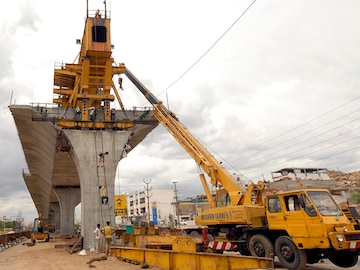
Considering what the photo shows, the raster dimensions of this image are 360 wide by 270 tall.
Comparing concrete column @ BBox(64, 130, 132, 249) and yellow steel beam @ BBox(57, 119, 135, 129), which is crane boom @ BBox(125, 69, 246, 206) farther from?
concrete column @ BBox(64, 130, 132, 249)

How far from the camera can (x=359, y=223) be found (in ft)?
35.6

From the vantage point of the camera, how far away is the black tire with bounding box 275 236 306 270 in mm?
10008

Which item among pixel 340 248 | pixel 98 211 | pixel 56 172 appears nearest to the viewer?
pixel 340 248

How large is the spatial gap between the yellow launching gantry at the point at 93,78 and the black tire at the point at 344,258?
16601 millimetres

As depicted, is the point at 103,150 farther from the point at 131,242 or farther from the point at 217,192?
the point at 217,192

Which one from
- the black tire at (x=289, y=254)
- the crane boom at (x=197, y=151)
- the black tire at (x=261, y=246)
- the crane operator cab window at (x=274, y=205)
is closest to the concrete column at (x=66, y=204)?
the crane boom at (x=197, y=151)

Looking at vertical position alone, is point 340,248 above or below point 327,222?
below

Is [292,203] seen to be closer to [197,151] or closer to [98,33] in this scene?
[197,151]

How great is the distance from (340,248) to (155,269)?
6.27m

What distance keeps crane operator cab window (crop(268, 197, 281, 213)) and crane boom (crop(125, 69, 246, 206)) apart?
2408 millimetres

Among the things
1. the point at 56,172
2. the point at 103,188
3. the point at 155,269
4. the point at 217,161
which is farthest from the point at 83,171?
the point at 56,172

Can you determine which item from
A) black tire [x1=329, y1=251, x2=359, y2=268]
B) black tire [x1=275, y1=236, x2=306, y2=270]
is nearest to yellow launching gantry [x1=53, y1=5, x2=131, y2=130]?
black tire [x1=275, y1=236, x2=306, y2=270]

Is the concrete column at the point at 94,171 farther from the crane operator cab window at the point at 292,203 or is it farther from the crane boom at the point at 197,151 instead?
the crane operator cab window at the point at 292,203

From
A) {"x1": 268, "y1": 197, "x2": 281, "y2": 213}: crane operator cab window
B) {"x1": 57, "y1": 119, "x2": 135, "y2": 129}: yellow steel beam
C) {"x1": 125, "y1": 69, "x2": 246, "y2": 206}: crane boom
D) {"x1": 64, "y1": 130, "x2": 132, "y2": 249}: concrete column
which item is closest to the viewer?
{"x1": 268, "y1": 197, "x2": 281, "y2": 213}: crane operator cab window
